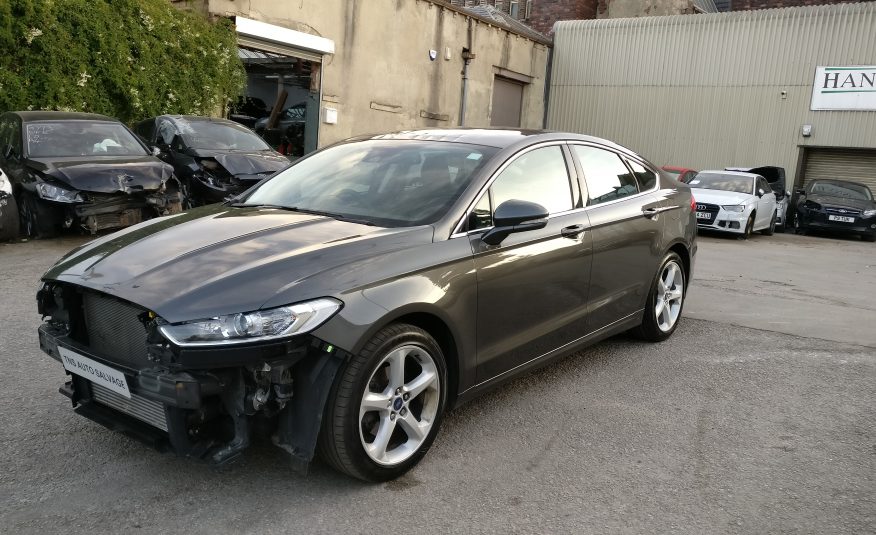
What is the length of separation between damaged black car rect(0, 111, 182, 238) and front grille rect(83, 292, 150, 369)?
5.82m

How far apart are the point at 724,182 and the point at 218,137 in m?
10.9

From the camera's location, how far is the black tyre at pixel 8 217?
26.1 feet

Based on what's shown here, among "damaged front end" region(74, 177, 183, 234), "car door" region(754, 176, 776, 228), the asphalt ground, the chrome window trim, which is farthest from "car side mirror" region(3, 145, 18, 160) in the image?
"car door" region(754, 176, 776, 228)

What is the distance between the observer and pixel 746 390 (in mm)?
4531

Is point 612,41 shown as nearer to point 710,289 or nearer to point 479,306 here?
point 710,289

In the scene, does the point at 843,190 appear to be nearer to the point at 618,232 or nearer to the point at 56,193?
the point at 618,232

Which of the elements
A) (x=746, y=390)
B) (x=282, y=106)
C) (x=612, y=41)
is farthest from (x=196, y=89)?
(x=612, y=41)

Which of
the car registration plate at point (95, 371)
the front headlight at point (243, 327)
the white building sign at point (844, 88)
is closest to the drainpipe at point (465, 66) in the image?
the white building sign at point (844, 88)

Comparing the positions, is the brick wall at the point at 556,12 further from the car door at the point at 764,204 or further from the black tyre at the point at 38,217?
the black tyre at the point at 38,217

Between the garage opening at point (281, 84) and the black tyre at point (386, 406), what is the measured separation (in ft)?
41.8

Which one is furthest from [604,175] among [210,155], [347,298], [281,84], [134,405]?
[281,84]

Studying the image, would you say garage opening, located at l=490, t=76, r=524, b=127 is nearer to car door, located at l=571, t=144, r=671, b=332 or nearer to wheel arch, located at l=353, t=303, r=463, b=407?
car door, located at l=571, t=144, r=671, b=332

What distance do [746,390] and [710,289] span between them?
3.68m

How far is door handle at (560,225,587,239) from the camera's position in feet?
13.5
